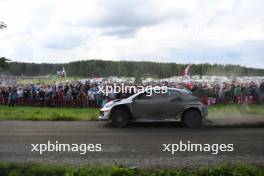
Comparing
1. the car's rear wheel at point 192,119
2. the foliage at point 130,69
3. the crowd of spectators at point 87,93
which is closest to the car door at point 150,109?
the car's rear wheel at point 192,119

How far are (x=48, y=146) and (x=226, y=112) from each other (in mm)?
9438

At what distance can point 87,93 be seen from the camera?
24.4m

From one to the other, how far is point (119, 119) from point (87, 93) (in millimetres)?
8598

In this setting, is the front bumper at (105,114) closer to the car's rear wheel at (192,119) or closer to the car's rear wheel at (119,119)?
the car's rear wheel at (119,119)

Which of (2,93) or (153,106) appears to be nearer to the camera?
(153,106)

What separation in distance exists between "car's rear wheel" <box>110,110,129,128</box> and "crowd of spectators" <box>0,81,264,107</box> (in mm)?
5561

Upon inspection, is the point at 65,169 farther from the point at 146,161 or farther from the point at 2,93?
the point at 2,93

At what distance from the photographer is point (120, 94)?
20344mm

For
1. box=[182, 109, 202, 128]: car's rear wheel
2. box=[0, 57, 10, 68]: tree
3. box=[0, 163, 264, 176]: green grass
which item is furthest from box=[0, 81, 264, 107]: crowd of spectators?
box=[0, 57, 10, 68]: tree

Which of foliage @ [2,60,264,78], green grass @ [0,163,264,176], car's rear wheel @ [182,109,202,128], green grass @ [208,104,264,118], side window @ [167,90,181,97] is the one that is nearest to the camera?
green grass @ [0,163,264,176]

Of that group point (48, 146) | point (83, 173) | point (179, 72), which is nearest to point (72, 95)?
point (179, 72)

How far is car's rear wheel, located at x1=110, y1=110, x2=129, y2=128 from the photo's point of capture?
1599cm

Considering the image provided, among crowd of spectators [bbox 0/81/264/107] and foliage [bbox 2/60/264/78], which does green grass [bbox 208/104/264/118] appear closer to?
crowd of spectators [bbox 0/81/264/107]

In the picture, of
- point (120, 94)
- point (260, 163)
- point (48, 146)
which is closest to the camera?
point (260, 163)
